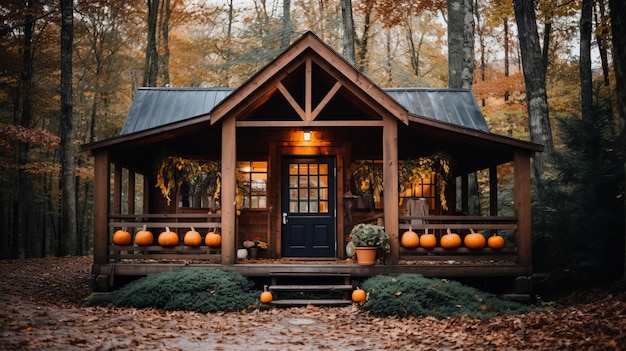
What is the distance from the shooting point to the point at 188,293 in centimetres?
960

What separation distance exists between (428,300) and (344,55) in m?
13.2

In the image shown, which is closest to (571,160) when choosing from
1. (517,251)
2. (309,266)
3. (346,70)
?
(517,251)

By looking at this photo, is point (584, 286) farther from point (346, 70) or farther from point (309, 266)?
point (346, 70)

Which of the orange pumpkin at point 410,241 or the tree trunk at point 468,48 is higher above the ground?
the tree trunk at point 468,48

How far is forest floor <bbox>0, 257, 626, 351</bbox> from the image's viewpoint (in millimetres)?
6512

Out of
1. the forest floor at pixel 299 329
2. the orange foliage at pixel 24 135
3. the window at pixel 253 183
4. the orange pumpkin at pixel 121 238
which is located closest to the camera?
the forest floor at pixel 299 329

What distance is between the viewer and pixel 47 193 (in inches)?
1003

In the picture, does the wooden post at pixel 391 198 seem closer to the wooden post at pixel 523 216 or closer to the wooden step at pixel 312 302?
the wooden step at pixel 312 302

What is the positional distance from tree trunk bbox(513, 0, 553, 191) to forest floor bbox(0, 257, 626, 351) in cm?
517

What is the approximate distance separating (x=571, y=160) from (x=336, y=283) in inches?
202

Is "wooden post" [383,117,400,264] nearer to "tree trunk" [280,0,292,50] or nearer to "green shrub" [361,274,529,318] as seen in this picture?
"green shrub" [361,274,529,318]

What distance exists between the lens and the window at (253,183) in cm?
1363

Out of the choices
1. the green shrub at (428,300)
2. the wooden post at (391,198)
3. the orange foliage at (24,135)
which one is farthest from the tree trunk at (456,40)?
the orange foliage at (24,135)

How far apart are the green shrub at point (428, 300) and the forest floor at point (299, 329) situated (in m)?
0.26
